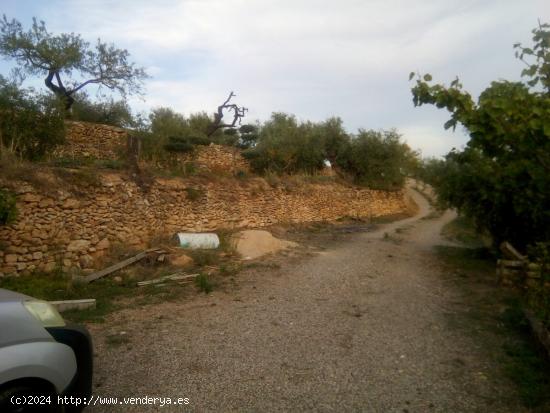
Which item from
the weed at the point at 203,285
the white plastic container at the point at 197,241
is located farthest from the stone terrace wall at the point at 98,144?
the weed at the point at 203,285

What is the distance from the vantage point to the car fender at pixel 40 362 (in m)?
2.59

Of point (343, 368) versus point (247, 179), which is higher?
point (247, 179)

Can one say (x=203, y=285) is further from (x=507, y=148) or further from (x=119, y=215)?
(x=507, y=148)

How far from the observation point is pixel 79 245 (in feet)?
29.9

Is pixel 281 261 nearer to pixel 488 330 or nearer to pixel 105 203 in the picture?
pixel 105 203

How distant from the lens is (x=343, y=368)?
4.42m

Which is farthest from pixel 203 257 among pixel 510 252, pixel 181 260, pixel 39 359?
pixel 510 252

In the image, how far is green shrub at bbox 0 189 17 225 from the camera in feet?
25.4

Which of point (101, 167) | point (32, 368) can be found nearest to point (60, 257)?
point (101, 167)

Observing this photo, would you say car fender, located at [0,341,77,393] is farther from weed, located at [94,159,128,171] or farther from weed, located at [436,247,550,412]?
weed, located at [94,159,128,171]

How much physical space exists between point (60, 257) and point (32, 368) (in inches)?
264

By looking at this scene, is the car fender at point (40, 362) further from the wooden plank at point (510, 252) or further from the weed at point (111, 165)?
the wooden plank at point (510, 252)

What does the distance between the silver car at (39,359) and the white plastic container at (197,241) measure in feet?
24.9

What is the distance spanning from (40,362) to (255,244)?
29.4 feet
